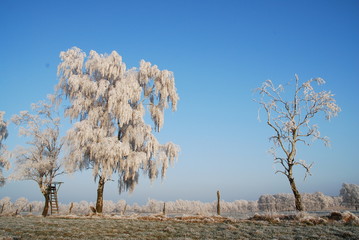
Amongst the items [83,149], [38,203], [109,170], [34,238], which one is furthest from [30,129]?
[38,203]

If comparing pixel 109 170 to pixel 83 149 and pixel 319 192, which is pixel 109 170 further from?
pixel 319 192

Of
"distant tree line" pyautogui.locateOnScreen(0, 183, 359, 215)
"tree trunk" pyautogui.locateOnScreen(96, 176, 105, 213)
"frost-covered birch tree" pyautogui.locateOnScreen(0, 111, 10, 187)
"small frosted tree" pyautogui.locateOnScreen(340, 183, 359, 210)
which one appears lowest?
"distant tree line" pyautogui.locateOnScreen(0, 183, 359, 215)

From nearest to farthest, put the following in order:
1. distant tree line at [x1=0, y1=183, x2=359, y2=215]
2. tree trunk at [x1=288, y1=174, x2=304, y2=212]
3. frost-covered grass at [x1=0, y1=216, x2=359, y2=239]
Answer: frost-covered grass at [x1=0, y1=216, x2=359, y2=239], tree trunk at [x1=288, y1=174, x2=304, y2=212], distant tree line at [x1=0, y1=183, x2=359, y2=215]

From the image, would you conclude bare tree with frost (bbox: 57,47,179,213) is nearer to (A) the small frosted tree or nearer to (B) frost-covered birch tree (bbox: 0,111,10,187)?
(B) frost-covered birch tree (bbox: 0,111,10,187)

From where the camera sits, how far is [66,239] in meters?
5.68

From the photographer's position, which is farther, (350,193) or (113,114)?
(350,193)

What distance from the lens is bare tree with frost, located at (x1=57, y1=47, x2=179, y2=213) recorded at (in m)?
18.3

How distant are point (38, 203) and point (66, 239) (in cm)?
7859

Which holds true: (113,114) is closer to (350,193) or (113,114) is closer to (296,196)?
(296,196)

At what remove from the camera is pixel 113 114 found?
20078 mm

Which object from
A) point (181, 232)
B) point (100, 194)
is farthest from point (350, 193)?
point (181, 232)

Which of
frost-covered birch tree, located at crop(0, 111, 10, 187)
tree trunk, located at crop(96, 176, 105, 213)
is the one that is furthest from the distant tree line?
tree trunk, located at crop(96, 176, 105, 213)

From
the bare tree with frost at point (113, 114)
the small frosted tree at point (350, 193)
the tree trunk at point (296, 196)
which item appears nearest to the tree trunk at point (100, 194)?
the bare tree with frost at point (113, 114)

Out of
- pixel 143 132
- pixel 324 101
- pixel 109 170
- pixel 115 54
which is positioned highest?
pixel 115 54
